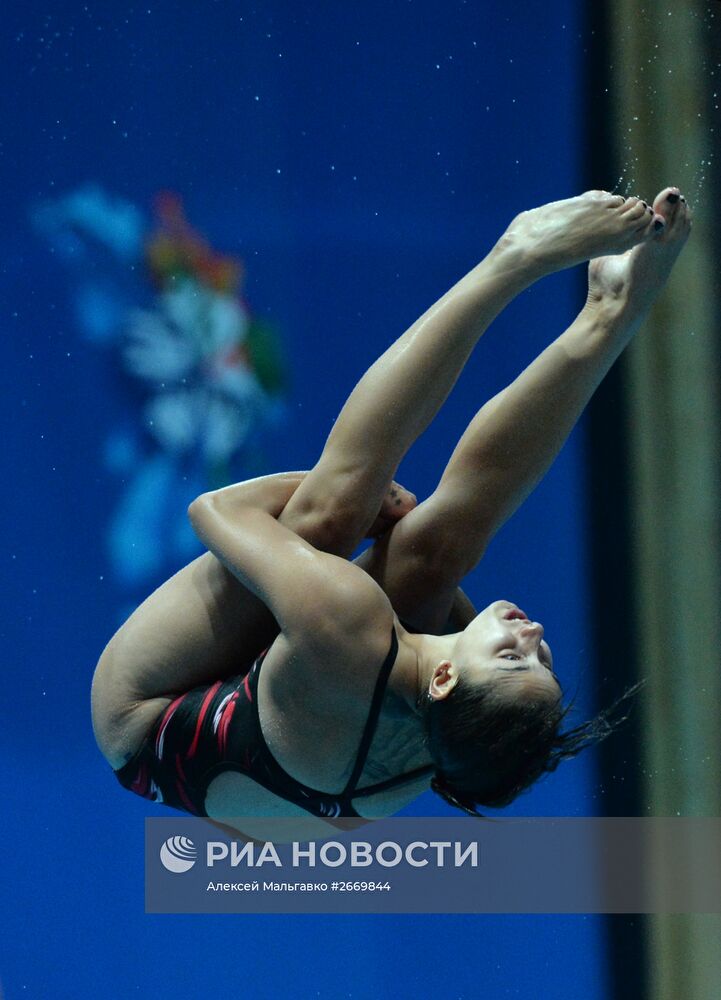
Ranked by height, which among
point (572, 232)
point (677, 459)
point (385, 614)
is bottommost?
point (385, 614)

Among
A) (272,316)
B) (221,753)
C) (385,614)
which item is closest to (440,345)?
(385,614)

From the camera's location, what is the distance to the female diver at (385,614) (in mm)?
1485

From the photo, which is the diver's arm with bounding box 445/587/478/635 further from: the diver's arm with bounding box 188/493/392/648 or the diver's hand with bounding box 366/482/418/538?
the diver's arm with bounding box 188/493/392/648

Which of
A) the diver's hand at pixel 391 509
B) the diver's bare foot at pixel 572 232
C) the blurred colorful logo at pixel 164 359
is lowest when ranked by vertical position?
the diver's hand at pixel 391 509

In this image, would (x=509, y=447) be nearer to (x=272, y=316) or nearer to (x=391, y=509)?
(x=391, y=509)

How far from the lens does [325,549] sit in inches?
63.6

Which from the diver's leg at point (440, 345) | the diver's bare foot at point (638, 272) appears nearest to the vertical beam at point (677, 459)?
the diver's bare foot at point (638, 272)

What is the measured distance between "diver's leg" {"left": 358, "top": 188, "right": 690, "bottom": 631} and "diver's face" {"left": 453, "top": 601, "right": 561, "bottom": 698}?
7.8 inches

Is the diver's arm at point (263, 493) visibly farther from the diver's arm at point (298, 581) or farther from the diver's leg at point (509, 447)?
the diver's leg at point (509, 447)

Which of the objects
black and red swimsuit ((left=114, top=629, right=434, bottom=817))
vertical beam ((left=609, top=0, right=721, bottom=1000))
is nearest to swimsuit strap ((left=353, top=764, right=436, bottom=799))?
black and red swimsuit ((left=114, top=629, right=434, bottom=817))

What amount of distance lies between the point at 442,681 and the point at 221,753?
1.02 ft

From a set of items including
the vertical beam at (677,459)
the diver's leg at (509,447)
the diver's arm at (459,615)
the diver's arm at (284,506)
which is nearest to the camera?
the diver's arm at (284,506)

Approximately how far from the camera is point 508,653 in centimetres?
150

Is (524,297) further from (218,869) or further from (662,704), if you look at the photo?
(218,869)
